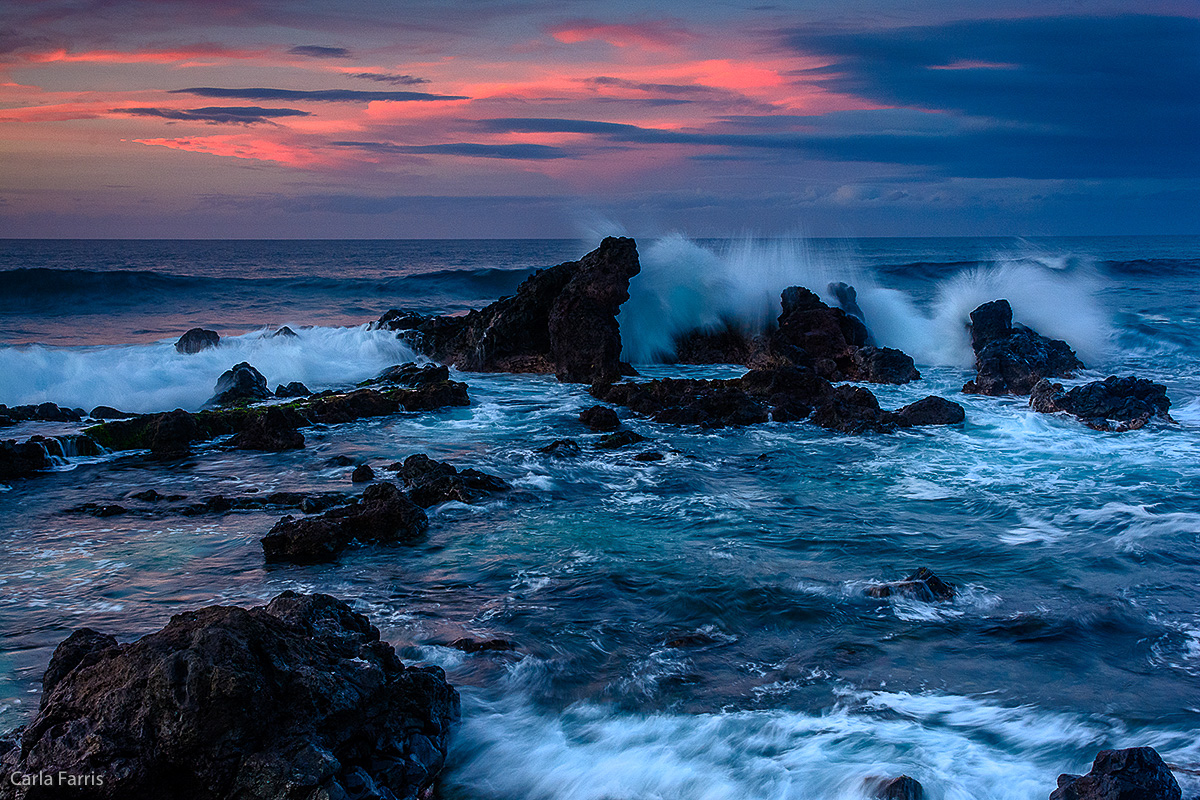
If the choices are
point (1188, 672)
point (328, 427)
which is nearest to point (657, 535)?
point (1188, 672)

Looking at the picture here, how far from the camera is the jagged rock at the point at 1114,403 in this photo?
13.0m

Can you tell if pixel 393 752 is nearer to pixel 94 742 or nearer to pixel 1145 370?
pixel 94 742

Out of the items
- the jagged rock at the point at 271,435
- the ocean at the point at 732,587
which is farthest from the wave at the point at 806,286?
the jagged rock at the point at 271,435

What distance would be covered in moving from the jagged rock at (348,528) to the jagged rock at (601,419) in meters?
4.83

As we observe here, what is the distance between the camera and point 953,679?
547cm

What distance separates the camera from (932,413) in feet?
43.9

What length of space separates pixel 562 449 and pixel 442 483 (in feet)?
8.07

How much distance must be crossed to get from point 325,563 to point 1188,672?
6867mm

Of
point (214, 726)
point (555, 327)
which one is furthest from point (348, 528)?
point (555, 327)

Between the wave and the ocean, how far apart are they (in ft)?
18.3

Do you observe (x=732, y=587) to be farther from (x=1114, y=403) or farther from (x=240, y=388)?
(x=240, y=388)

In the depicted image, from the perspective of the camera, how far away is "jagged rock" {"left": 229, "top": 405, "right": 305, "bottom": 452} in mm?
11977

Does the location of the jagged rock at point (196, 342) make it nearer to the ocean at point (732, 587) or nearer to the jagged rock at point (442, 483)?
the ocean at point (732, 587)

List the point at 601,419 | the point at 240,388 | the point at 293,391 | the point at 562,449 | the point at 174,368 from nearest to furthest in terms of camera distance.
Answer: the point at 562,449, the point at 601,419, the point at 240,388, the point at 293,391, the point at 174,368
